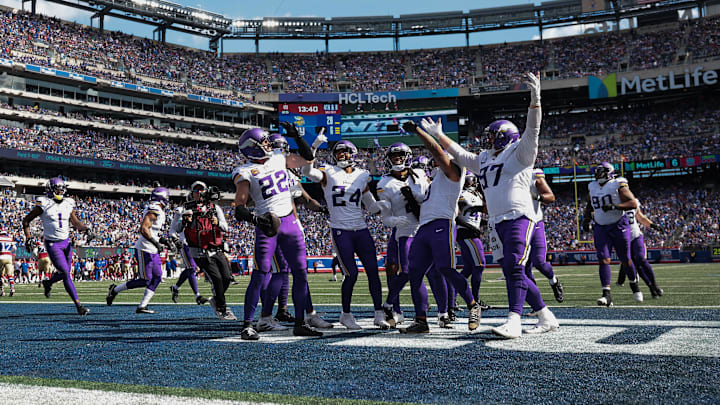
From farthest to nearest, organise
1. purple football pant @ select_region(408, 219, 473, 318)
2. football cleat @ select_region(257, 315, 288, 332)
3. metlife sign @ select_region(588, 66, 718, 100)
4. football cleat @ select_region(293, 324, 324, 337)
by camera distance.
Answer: metlife sign @ select_region(588, 66, 718, 100) < football cleat @ select_region(257, 315, 288, 332) < purple football pant @ select_region(408, 219, 473, 318) < football cleat @ select_region(293, 324, 324, 337)

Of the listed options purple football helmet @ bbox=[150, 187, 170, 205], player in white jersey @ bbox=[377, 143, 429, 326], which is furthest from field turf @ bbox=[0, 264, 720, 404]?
purple football helmet @ bbox=[150, 187, 170, 205]

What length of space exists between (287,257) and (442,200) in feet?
5.74

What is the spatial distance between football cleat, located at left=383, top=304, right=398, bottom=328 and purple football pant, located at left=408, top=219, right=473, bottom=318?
61 cm

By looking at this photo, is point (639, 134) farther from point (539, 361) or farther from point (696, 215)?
point (539, 361)

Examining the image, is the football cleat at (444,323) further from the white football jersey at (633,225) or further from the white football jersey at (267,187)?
the white football jersey at (633,225)

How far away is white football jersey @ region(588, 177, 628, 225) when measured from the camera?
8641mm

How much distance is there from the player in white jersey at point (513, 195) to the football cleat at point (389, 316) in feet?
5.04

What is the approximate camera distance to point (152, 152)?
150 ft

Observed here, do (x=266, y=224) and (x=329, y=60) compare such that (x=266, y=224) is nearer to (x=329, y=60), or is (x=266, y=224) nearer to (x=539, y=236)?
(x=539, y=236)

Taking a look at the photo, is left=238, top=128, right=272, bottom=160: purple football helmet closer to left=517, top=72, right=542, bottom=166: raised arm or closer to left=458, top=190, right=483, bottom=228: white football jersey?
left=517, top=72, right=542, bottom=166: raised arm

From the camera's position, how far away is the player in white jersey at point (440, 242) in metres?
5.82

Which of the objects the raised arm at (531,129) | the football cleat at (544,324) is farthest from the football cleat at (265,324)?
the raised arm at (531,129)

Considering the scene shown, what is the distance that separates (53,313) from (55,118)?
37545 millimetres

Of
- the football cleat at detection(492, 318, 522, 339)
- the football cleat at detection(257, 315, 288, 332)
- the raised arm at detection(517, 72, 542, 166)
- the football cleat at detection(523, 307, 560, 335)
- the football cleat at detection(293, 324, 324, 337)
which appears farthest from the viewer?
the football cleat at detection(257, 315, 288, 332)
